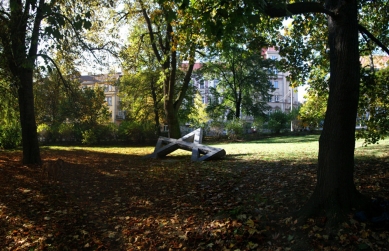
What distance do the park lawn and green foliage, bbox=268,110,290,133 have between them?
2733cm

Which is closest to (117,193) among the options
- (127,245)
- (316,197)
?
(127,245)

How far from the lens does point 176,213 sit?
5539 mm

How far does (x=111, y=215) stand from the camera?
562 cm

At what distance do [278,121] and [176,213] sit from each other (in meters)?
32.7

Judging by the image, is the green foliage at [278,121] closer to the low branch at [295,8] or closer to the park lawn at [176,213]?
the park lawn at [176,213]

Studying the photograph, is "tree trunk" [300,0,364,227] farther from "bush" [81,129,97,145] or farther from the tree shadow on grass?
"bush" [81,129,97,145]

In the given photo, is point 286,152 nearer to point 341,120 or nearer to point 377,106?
point 377,106

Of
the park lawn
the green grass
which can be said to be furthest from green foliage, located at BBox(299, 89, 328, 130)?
the park lawn

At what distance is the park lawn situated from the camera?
163 inches

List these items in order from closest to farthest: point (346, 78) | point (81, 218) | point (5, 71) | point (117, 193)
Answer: point (346, 78) < point (81, 218) < point (117, 193) < point (5, 71)

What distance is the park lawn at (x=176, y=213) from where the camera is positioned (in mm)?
4137

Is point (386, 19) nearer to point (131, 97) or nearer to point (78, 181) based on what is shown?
point (78, 181)

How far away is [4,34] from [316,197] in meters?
8.83

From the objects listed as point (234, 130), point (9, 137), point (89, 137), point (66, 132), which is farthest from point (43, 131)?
point (234, 130)
